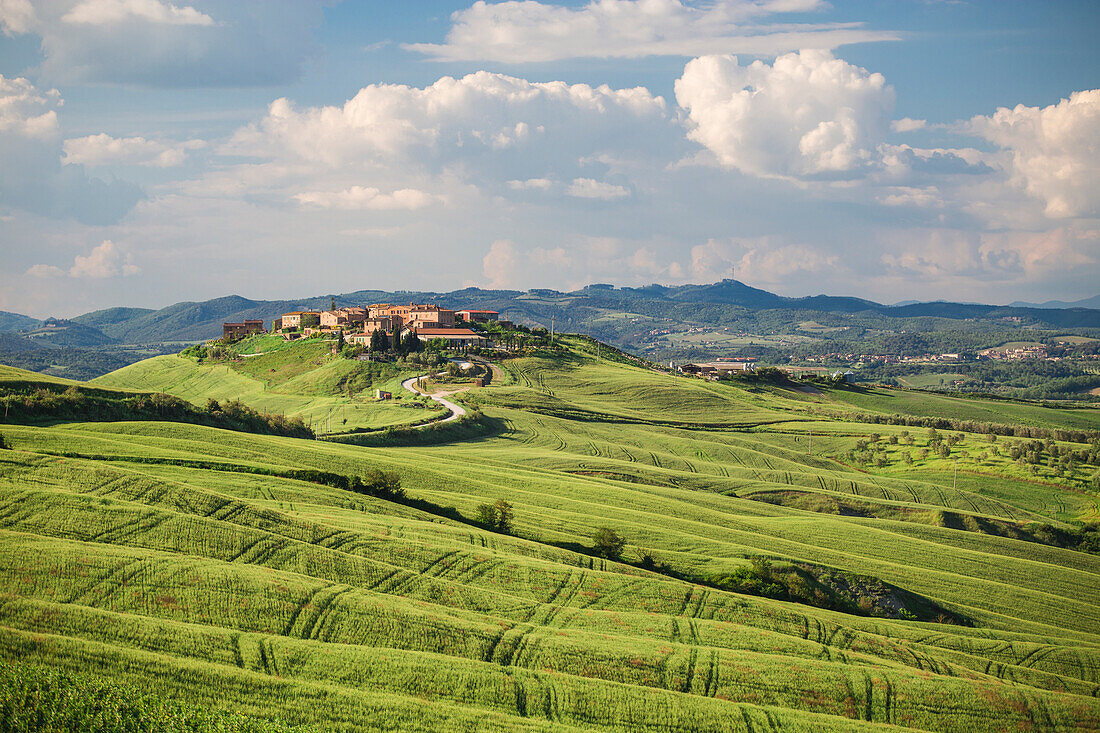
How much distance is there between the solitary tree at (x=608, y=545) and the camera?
5469 cm

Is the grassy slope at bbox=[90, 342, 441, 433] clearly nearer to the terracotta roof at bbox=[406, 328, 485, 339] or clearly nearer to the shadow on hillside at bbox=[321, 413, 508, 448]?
the shadow on hillside at bbox=[321, 413, 508, 448]

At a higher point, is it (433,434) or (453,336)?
(453,336)

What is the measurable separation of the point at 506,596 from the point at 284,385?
11141 centimetres

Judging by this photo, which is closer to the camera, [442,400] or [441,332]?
[442,400]

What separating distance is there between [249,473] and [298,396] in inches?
2920

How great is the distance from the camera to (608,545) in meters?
54.9

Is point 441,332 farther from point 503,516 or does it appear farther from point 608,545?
point 608,545

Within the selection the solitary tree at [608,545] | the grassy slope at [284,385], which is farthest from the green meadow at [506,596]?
the grassy slope at [284,385]

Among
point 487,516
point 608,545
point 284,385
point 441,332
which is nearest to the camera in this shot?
point 608,545

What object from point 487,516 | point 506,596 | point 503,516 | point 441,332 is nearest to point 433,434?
point 503,516

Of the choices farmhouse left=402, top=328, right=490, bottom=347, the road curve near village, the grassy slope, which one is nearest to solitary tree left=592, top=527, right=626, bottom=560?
the road curve near village

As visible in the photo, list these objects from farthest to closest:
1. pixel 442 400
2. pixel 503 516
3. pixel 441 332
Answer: pixel 441 332 → pixel 442 400 → pixel 503 516

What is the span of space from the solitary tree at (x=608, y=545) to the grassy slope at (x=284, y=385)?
5454cm

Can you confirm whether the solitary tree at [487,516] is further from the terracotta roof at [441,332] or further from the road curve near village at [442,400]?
the terracotta roof at [441,332]
